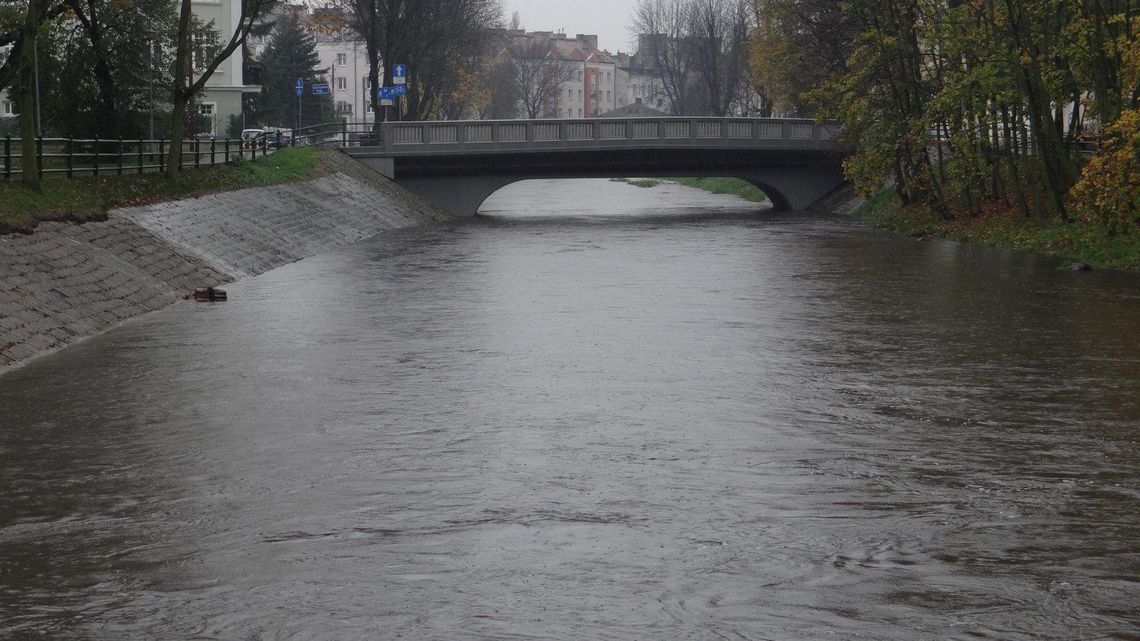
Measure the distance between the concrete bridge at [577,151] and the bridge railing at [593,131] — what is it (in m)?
0.04

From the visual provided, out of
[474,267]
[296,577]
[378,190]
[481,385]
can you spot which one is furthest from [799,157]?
[296,577]

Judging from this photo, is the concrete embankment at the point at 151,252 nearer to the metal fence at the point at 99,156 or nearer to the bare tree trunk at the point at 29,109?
the bare tree trunk at the point at 29,109

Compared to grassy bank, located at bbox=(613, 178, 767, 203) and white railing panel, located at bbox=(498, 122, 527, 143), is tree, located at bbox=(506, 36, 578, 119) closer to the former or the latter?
grassy bank, located at bbox=(613, 178, 767, 203)

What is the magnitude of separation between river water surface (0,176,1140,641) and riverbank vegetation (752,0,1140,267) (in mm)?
7339

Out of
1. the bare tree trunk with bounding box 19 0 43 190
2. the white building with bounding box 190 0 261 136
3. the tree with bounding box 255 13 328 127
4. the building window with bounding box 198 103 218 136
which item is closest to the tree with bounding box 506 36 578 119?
the tree with bounding box 255 13 328 127

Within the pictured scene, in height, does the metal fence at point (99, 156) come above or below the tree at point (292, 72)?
below

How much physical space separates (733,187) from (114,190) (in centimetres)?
5445

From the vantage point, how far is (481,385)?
55.0ft

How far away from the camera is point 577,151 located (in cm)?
5706

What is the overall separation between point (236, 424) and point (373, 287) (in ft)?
47.9

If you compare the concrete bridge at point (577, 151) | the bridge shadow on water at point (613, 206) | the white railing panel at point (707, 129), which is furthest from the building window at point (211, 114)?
the white railing panel at point (707, 129)

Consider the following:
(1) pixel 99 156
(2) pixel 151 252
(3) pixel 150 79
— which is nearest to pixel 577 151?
(3) pixel 150 79

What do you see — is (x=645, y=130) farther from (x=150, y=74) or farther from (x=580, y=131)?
(x=150, y=74)

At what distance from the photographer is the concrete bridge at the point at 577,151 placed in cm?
5606
